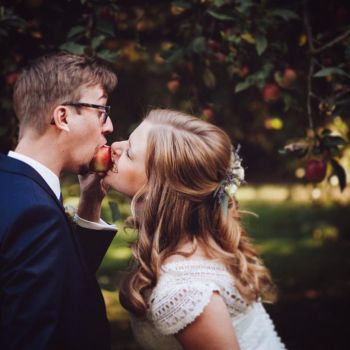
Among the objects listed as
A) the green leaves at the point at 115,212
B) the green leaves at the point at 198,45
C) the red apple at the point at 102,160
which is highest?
the green leaves at the point at 198,45

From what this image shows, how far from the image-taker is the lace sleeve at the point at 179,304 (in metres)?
1.86

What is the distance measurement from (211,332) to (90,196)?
948 millimetres

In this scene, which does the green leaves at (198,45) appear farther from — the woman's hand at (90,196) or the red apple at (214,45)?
the woman's hand at (90,196)

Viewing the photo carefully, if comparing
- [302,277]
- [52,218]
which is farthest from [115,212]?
[302,277]

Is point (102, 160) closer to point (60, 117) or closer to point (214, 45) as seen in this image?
point (60, 117)

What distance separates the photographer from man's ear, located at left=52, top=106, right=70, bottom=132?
2025 mm

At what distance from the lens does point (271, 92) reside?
8.73 feet

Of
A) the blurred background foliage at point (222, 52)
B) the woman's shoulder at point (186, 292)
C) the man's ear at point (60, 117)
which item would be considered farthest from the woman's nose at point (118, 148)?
the woman's shoulder at point (186, 292)

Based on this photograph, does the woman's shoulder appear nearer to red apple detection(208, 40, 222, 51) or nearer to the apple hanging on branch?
the apple hanging on branch

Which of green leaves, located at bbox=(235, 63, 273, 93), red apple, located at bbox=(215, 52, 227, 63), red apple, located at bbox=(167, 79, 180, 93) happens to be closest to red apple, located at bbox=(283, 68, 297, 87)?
green leaves, located at bbox=(235, 63, 273, 93)

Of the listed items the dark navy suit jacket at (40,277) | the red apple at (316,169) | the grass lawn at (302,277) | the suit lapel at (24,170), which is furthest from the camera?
the grass lawn at (302,277)

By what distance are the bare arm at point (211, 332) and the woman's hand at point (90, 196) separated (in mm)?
792

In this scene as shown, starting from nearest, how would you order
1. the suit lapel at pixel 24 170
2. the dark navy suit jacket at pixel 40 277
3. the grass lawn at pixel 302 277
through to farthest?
the dark navy suit jacket at pixel 40 277 < the suit lapel at pixel 24 170 < the grass lawn at pixel 302 277

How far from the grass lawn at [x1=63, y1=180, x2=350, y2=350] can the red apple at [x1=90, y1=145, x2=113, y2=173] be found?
0.72 metres
